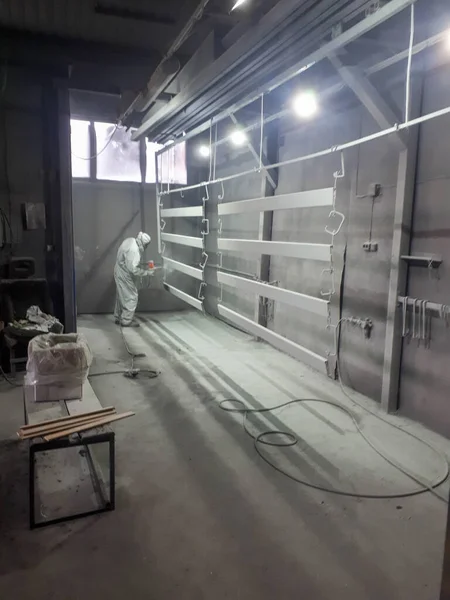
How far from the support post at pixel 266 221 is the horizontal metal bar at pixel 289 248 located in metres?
0.79

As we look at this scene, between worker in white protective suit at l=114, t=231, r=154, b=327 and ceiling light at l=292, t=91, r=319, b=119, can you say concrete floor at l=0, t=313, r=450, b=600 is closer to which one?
ceiling light at l=292, t=91, r=319, b=119

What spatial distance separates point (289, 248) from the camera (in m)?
3.45

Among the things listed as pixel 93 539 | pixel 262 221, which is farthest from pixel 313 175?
pixel 93 539

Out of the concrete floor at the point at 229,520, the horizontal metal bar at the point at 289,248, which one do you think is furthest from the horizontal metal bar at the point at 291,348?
the horizontal metal bar at the point at 289,248

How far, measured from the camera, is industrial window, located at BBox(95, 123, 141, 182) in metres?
6.79

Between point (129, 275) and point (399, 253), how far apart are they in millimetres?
4113

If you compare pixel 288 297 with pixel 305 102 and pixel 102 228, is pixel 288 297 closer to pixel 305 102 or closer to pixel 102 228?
pixel 305 102

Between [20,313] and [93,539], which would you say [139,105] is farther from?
[93,539]

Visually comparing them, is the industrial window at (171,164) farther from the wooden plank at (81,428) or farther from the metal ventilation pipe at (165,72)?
the wooden plank at (81,428)

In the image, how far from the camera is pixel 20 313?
13.9ft

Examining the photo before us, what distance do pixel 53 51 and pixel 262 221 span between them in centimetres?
260

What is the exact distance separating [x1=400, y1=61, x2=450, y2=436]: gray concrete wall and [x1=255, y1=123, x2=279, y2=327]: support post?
193 cm

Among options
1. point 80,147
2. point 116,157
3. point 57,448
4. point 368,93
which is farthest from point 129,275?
point 57,448

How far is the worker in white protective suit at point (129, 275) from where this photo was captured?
632cm
